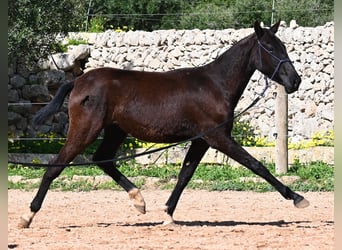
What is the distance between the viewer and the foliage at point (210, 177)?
36.3 feet

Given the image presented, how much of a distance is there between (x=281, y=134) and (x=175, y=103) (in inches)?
175

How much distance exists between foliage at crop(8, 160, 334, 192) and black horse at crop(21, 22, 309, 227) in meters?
3.40

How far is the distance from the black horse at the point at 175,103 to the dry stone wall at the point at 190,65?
7154mm

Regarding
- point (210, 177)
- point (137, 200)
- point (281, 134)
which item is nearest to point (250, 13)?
point (281, 134)

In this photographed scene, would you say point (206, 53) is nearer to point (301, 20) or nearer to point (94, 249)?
point (301, 20)

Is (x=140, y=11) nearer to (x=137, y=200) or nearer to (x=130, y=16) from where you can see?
(x=130, y=16)

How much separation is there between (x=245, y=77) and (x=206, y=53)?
8.35 m

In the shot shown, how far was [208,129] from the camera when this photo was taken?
7.60 meters

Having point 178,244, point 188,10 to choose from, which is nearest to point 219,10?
point 188,10

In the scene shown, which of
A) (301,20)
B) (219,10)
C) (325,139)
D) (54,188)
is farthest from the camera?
(219,10)

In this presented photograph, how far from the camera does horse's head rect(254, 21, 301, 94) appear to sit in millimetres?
7684

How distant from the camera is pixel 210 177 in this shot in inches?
461

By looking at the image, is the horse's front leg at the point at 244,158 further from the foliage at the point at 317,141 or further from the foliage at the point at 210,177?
the foliage at the point at 317,141

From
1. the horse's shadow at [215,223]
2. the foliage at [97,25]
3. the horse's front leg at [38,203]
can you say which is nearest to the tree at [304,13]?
the foliage at [97,25]
